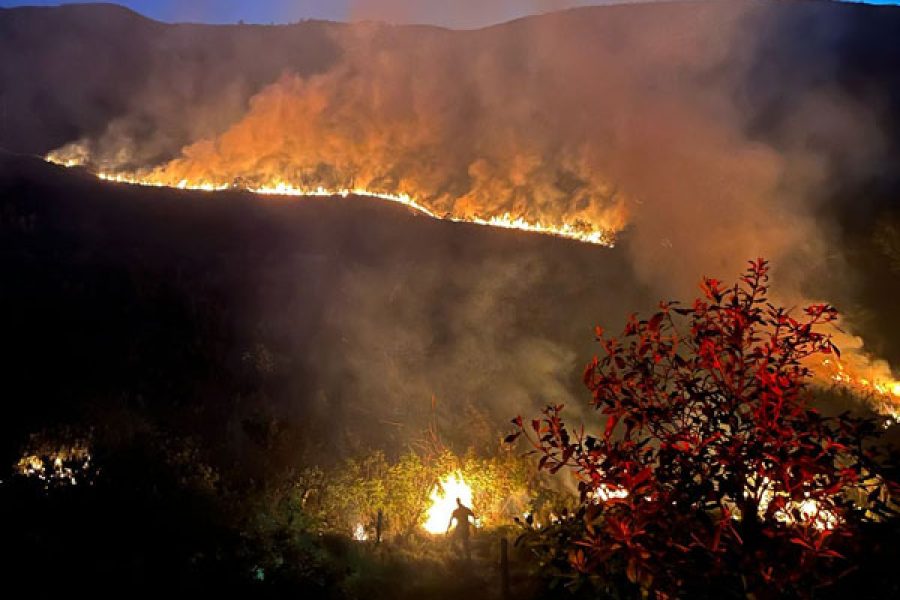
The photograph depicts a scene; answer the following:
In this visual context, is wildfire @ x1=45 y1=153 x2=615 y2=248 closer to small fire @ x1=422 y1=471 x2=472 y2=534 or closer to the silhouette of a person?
small fire @ x1=422 y1=471 x2=472 y2=534

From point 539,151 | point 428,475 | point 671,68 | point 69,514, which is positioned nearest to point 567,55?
point 671,68

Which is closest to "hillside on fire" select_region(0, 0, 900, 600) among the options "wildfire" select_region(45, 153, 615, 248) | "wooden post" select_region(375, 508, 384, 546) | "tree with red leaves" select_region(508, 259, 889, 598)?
"tree with red leaves" select_region(508, 259, 889, 598)

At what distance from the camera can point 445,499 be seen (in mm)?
11102

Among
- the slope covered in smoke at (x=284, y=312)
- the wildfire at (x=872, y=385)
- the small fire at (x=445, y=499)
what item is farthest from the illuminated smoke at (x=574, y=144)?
the small fire at (x=445, y=499)

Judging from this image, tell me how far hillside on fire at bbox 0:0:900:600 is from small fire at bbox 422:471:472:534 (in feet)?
0.22

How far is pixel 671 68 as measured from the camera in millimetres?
30812

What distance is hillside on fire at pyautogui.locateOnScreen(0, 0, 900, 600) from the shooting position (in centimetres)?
354

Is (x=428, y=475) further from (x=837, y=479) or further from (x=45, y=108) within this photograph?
(x=45, y=108)

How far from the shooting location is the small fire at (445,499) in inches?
426

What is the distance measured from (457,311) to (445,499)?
7.65 m

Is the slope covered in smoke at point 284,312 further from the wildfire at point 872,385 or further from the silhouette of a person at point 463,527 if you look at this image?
the wildfire at point 872,385

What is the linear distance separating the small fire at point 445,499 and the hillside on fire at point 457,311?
2.7 inches

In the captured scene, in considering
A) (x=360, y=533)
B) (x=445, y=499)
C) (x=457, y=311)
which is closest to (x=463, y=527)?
(x=445, y=499)

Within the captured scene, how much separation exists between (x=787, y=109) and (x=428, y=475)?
26.2 m
